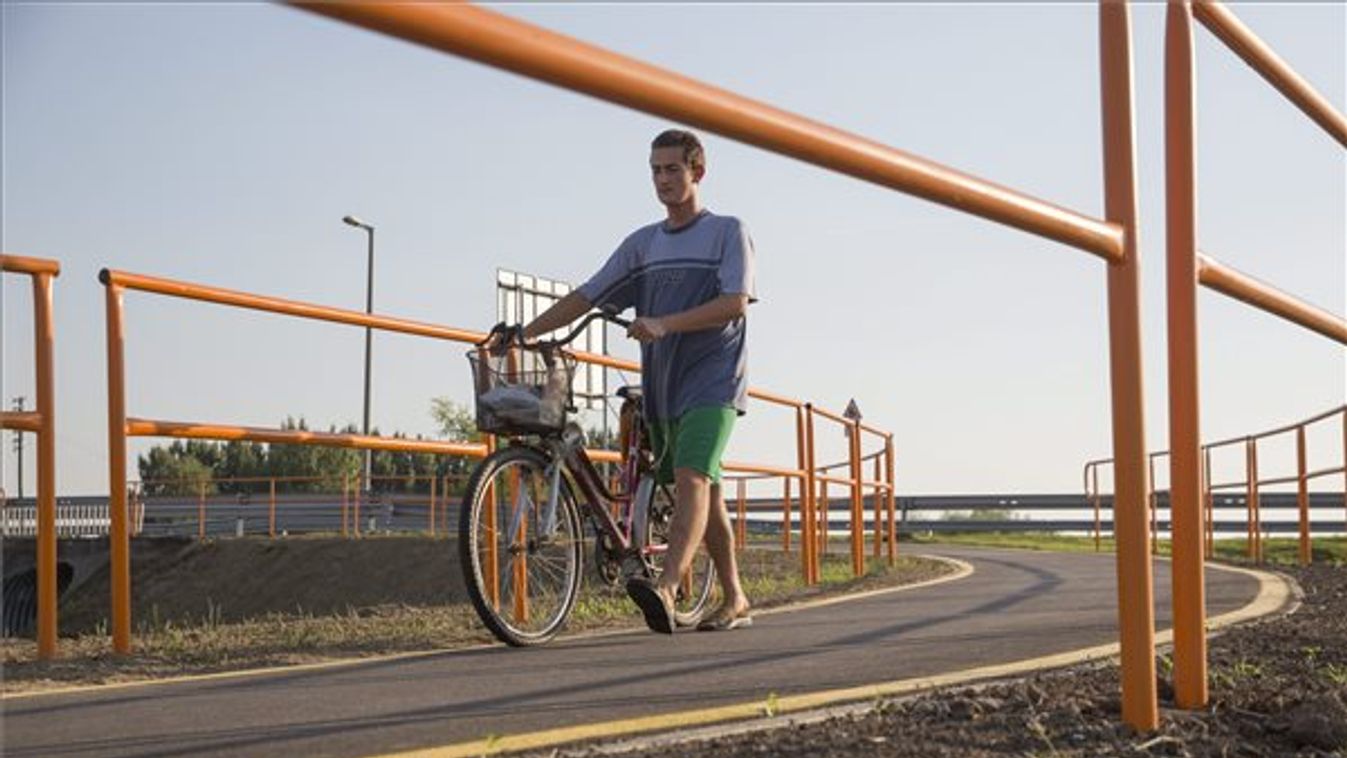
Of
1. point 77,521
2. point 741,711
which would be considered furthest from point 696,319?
point 77,521

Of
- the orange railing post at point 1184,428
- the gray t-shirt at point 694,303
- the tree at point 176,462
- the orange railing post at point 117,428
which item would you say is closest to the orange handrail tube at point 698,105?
the orange railing post at point 1184,428

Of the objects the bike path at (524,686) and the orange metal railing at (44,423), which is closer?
the bike path at (524,686)

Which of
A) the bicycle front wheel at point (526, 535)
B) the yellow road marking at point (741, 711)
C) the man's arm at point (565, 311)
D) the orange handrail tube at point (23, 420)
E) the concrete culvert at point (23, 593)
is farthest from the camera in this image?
the concrete culvert at point (23, 593)

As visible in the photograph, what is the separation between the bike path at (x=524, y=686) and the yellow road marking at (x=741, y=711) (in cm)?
7

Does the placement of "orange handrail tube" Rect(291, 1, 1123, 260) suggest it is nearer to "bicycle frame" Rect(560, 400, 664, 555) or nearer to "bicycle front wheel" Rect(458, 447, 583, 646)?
"bicycle front wheel" Rect(458, 447, 583, 646)

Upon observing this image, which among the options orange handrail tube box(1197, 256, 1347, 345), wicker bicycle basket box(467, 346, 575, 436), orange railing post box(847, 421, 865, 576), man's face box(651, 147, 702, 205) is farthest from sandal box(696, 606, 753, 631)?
orange railing post box(847, 421, 865, 576)

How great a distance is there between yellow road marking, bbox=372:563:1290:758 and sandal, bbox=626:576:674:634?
1293mm

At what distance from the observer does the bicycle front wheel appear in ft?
18.6

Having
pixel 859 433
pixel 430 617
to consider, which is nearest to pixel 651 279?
pixel 430 617

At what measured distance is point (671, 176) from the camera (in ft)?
18.9

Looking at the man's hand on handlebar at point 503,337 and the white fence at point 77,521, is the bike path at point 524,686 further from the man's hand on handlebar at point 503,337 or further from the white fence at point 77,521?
the white fence at point 77,521

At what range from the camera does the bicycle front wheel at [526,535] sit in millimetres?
5672

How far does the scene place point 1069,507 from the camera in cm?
3953

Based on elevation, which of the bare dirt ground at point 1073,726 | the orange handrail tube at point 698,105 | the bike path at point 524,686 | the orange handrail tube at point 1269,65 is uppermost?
the orange handrail tube at point 1269,65
